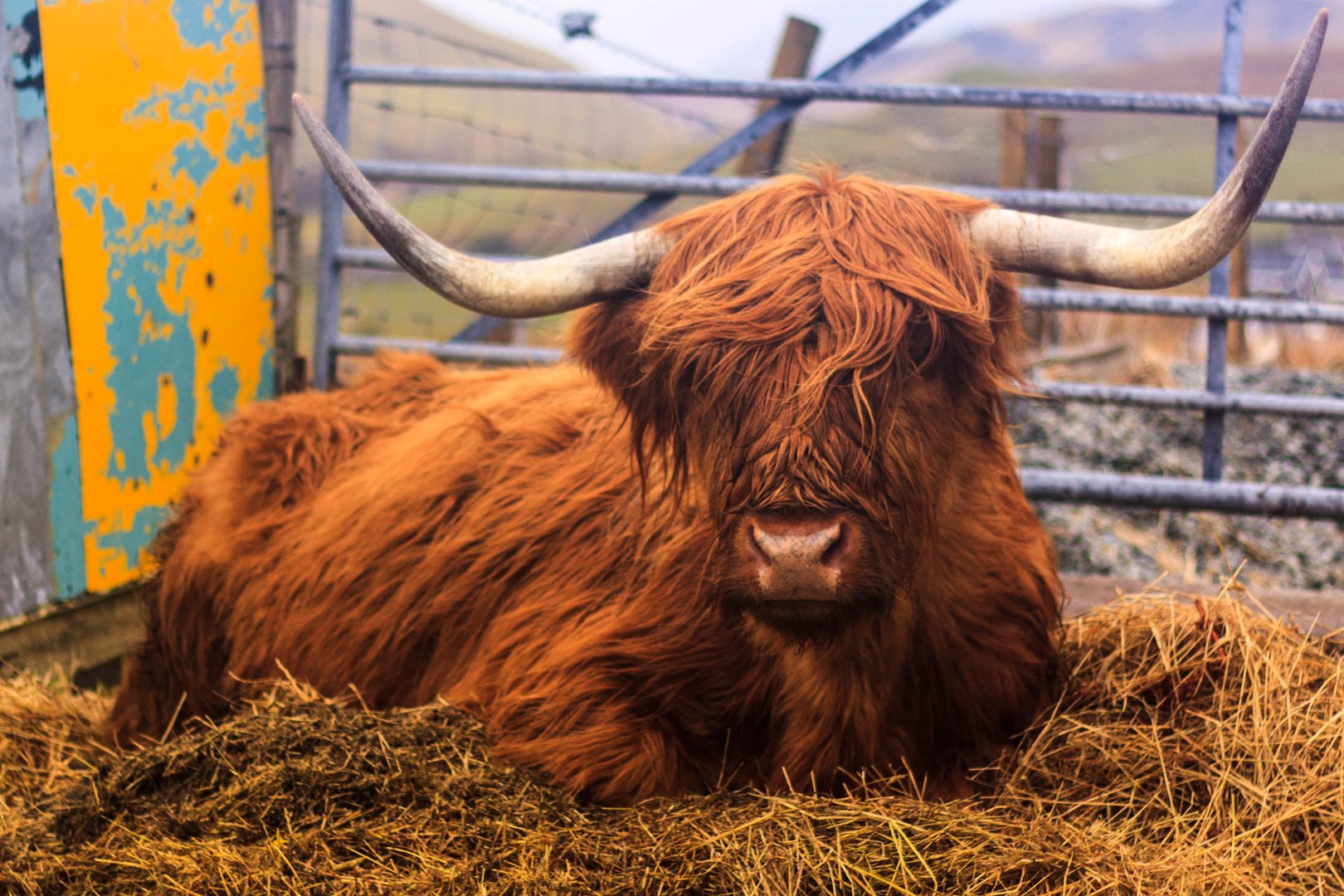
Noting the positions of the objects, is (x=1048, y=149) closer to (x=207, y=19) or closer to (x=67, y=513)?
(x=207, y=19)

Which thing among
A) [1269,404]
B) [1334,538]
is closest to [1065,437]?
[1334,538]

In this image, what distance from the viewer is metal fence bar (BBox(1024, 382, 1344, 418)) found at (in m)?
4.57

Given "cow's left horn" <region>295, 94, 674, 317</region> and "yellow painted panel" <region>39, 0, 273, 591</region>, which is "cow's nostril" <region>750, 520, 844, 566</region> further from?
"yellow painted panel" <region>39, 0, 273, 591</region>

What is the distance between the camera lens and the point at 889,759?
2.59 meters

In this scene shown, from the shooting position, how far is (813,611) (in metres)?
2.10

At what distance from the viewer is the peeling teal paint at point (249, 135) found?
455 centimetres

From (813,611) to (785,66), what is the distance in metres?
4.37

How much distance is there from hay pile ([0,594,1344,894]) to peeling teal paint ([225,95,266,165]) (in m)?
2.38

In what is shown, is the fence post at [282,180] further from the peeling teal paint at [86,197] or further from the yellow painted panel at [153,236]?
the peeling teal paint at [86,197]

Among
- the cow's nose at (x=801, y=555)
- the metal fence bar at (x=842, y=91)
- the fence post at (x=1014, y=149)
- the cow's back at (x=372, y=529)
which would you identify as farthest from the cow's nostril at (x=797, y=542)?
the fence post at (x=1014, y=149)

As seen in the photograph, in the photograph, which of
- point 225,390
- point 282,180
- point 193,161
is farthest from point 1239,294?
point 193,161

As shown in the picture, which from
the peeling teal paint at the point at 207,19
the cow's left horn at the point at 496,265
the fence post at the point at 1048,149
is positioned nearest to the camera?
the cow's left horn at the point at 496,265

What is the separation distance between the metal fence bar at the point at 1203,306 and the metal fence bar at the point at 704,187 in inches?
12.2

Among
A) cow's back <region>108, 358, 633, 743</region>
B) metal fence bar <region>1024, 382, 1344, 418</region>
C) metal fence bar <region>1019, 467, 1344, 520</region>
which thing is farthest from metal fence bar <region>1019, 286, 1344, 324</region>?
cow's back <region>108, 358, 633, 743</region>
